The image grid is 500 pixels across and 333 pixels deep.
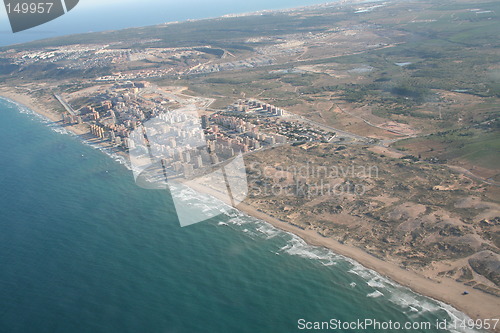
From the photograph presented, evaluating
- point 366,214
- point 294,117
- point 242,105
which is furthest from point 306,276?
point 242,105

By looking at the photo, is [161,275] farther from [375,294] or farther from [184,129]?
[184,129]

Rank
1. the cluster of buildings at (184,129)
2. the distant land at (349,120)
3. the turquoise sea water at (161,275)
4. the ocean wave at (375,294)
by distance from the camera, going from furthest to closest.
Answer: the cluster of buildings at (184,129) → the distant land at (349,120) → the ocean wave at (375,294) → the turquoise sea water at (161,275)

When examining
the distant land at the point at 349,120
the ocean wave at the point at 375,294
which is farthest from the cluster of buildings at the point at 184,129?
the ocean wave at the point at 375,294

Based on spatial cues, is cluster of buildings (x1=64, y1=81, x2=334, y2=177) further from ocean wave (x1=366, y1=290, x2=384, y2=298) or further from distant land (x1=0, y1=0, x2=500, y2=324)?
ocean wave (x1=366, y1=290, x2=384, y2=298)

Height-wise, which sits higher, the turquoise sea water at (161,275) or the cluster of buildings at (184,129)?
the cluster of buildings at (184,129)

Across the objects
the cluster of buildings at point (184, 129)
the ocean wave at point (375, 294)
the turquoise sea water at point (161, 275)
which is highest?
the cluster of buildings at point (184, 129)

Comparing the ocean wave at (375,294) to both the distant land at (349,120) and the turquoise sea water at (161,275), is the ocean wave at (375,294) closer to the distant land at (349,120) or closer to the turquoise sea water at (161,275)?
the turquoise sea water at (161,275)
